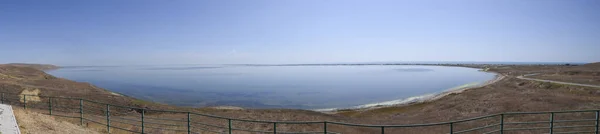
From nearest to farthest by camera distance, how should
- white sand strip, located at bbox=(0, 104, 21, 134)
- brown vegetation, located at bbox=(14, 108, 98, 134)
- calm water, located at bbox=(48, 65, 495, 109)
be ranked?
white sand strip, located at bbox=(0, 104, 21, 134)
brown vegetation, located at bbox=(14, 108, 98, 134)
calm water, located at bbox=(48, 65, 495, 109)

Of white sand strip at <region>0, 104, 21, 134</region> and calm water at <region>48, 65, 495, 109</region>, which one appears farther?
calm water at <region>48, 65, 495, 109</region>

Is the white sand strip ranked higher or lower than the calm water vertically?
higher

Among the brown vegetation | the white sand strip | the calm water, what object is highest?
the white sand strip

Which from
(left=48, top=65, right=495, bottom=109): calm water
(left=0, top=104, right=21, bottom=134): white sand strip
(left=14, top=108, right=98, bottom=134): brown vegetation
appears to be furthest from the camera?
(left=48, top=65, right=495, bottom=109): calm water

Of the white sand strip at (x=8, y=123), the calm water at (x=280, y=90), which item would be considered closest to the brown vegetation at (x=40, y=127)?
the white sand strip at (x=8, y=123)

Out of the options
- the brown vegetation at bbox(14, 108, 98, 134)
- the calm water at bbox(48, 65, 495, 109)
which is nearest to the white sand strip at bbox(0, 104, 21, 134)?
the brown vegetation at bbox(14, 108, 98, 134)

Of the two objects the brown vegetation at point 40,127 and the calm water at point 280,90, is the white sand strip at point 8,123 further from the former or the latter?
the calm water at point 280,90

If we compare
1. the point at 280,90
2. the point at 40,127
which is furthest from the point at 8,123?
the point at 280,90

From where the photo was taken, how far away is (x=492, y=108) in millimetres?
22859

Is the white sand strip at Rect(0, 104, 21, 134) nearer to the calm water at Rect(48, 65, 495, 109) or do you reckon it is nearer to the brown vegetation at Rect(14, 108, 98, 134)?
the brown vegetation at Rect(14, 108, 98, 134)

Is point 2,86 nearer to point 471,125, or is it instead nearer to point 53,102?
point 53,102

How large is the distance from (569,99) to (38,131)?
3295 cm

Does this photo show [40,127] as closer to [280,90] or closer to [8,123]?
[8,123]

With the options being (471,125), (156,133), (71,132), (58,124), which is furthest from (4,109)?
(471,125)
